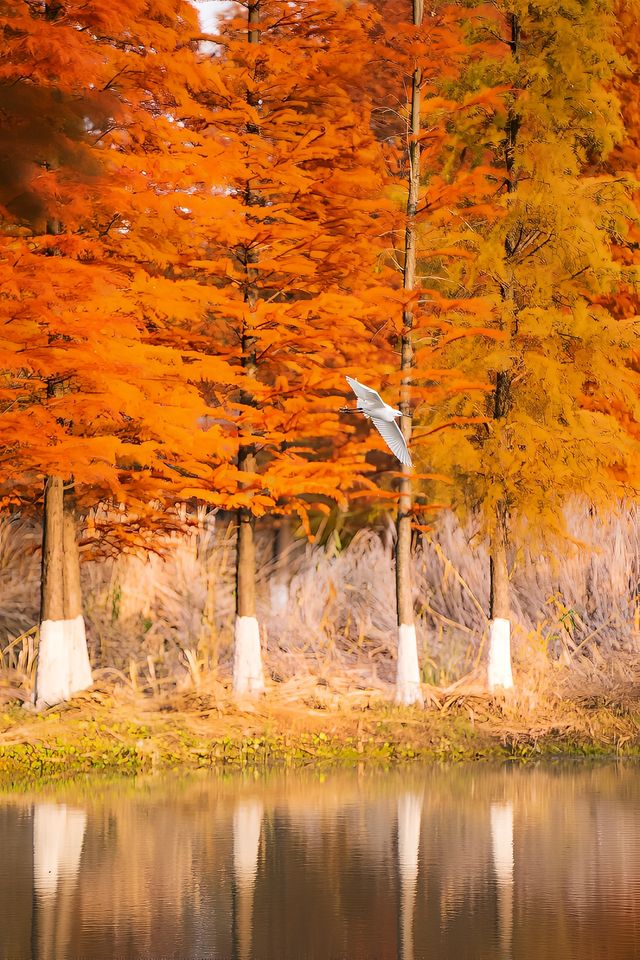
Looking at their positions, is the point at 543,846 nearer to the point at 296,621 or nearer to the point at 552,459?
the point at 552,459

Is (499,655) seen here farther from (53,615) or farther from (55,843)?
(55,843)

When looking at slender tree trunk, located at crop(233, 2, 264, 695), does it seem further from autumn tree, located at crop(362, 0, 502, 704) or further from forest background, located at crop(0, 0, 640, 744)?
autumn tree, located at crop(362, 0, 502, 704)

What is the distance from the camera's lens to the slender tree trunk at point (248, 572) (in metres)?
21.3

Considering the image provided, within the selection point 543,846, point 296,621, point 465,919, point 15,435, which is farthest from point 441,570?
point 465,919

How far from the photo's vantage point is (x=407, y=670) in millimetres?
21125

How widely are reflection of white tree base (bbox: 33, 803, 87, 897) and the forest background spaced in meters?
5.30

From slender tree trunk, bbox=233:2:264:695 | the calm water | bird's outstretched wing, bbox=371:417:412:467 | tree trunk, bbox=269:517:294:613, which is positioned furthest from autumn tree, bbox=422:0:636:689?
the calm water

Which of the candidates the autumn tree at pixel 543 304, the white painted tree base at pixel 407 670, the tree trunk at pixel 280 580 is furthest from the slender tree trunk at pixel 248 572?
the tree trunk at pixel 280 580

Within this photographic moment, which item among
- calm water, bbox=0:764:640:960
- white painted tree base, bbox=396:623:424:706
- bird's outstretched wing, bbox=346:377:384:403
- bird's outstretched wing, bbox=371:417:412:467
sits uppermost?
bird's outstretched wing, bbox=346:377:384:403

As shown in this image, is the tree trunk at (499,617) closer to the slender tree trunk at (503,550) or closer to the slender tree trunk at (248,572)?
the slender tree trunk at (503,550)

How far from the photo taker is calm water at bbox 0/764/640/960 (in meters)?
8.83

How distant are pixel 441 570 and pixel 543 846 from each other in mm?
12954

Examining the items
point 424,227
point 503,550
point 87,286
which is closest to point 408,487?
point 503,550

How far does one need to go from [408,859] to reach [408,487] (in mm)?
10716
